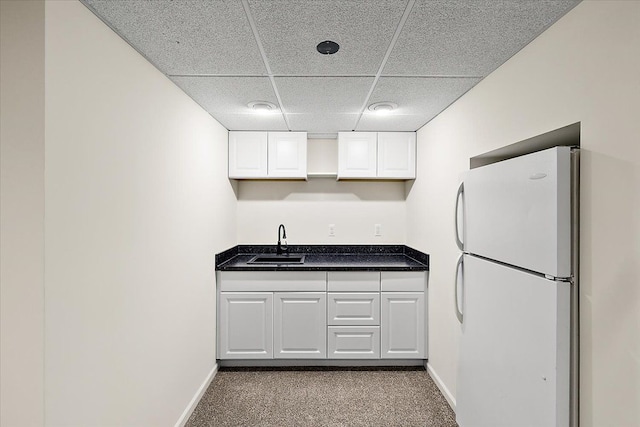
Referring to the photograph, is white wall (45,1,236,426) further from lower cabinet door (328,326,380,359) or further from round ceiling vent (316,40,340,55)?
lower cabinet door (328,326,380,359)

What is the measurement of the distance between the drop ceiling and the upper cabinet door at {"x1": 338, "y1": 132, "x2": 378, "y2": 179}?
868 mm

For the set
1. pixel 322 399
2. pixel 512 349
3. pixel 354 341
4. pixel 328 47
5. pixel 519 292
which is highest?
pixel 328 47

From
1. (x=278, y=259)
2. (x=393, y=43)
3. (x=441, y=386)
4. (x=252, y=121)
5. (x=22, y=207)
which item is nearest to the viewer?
(x=22, y=207)

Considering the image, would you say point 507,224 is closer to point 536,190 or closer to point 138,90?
point 536,190

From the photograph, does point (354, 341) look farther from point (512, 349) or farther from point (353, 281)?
point (512, 349)

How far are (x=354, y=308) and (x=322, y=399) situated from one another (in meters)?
0.79

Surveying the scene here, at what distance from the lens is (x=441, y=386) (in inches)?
101

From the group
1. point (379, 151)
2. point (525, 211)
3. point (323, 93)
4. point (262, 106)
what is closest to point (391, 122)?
point (379, 151)

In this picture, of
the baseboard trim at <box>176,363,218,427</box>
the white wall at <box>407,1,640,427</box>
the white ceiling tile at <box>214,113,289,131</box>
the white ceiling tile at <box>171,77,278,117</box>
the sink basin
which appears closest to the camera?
the white wall at <box>407,1,640,427</box>

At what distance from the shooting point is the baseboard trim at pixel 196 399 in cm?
212

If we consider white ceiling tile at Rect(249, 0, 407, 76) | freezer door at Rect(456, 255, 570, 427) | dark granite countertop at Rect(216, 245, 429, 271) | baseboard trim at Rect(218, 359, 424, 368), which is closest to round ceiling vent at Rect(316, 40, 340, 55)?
white ceiling tile at Rect(249, 0, 407, 76)

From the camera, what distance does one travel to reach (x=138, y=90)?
5.27 ft

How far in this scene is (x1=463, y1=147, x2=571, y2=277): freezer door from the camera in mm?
1215

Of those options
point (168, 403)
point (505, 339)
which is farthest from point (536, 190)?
point (168, 403)
